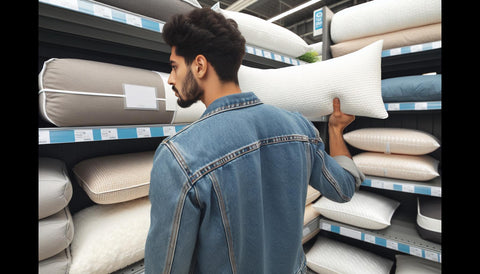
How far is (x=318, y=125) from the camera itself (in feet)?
6.55

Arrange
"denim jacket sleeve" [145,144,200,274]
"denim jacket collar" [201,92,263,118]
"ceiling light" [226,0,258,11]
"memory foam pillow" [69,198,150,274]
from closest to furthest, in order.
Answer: "denim jacket sleeve" [145,144,200,274]
"denim jacket collar" [201,92,263,118]
"memory foam pillow" [69,198,150,274]
"ceiling light" [226,0,258,11]

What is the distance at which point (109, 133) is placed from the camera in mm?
901

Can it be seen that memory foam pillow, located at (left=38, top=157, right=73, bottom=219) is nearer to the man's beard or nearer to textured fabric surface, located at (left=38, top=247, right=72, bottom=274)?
textured fabric surface, located at (left=38, top=247, right=72, bottom=274)

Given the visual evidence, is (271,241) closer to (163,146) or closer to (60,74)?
(163,146)

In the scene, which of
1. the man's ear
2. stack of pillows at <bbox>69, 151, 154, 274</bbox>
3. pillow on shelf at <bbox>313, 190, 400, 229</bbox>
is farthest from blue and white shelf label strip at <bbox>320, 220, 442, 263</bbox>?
the man's ear

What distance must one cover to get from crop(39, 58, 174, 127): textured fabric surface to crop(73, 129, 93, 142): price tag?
1.1 inches

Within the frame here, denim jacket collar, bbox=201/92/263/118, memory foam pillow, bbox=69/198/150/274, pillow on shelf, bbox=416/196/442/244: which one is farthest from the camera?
pillow on shelf, bbox=416/196/442/244

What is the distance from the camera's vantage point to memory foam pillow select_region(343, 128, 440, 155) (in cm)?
150

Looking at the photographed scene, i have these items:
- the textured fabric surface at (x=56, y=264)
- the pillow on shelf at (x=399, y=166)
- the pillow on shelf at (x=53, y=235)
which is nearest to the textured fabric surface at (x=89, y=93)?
the pillow on shelf at (x=53, y=235)

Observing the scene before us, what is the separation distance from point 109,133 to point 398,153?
186cm

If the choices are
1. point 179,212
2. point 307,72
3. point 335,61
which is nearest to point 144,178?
point 179,212

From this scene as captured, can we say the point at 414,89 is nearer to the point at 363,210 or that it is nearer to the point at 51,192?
the point at 363,210
